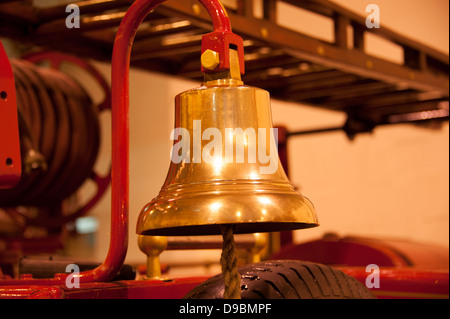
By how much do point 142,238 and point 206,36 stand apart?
59cm

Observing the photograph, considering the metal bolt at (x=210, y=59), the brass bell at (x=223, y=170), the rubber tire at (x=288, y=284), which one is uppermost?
the metal bolt at (x=210, y=59)

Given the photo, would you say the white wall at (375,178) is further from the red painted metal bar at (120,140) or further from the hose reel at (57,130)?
the red painted metal bar at (120,140)

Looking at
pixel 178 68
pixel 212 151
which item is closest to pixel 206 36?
pixel 212 151

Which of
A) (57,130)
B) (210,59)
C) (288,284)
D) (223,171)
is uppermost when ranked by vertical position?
(57,130)

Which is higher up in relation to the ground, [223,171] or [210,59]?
[210,59]

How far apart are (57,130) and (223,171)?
211 cm

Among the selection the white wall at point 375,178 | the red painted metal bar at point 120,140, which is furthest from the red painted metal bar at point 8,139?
the white wall at point 375,178

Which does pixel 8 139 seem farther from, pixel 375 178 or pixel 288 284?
pixel 375 178

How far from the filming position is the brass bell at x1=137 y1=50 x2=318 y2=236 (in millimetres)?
916

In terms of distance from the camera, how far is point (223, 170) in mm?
979

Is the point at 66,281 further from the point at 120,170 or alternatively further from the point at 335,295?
the point at 335,295

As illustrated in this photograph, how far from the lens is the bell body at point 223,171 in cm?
92

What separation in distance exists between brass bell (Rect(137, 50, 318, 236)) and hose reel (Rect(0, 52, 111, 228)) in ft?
5.73

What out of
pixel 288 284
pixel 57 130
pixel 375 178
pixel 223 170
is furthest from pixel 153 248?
pixel 375 178
